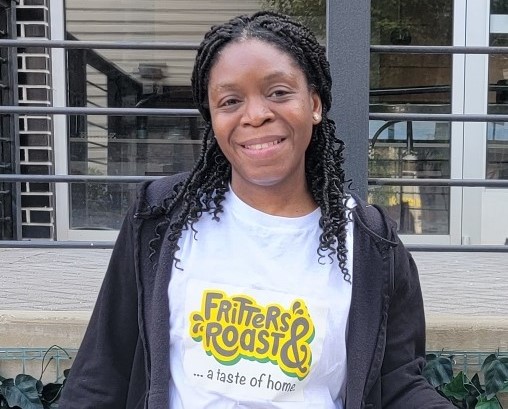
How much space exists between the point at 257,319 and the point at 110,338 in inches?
14.6

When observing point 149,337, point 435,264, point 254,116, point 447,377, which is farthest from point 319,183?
point 435,264

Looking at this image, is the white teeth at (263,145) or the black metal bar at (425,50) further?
the black metal bar at (425,50)

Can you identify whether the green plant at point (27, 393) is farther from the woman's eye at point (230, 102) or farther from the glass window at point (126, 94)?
the glass window at point (126, 94)

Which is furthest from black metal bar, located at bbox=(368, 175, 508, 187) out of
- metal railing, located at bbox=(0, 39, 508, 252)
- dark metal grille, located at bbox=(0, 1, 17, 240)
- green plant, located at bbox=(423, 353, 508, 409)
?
dark metal grille, located at bbox=(0, 1, 17, 240)

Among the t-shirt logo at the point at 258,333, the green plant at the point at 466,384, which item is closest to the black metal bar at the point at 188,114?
the green plant at the point at 466,384

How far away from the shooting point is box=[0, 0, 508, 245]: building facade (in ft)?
19.8

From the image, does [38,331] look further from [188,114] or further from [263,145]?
[263,145]

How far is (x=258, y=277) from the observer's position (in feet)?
5.14

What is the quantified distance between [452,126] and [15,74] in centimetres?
375

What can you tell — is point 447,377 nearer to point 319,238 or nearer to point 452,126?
point 319,238

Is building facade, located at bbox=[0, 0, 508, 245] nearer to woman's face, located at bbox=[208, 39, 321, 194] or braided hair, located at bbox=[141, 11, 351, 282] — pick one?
braided hair, located at bbox=[141, 11, 351, 282]

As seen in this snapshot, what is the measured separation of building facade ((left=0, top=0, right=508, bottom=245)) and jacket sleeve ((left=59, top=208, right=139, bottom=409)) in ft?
14.4

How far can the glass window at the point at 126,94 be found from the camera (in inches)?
249


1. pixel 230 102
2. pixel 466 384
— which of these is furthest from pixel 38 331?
pixel 466 384
